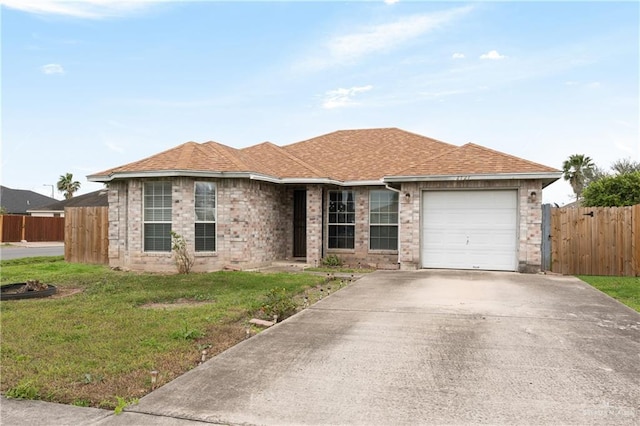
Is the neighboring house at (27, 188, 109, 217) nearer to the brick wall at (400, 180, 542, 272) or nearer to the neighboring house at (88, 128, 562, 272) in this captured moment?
the neighboring house at (88, 128, 562, 272)

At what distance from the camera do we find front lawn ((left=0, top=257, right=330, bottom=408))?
4.42m

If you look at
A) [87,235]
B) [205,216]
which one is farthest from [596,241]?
[87,235]

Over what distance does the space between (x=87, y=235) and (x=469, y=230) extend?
13903 millimetres

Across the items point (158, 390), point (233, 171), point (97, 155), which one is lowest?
point (158, 390)

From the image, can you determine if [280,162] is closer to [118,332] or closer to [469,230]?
[469,230]

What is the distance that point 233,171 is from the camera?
13.6 meters

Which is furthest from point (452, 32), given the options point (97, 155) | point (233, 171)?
point (97, 155)

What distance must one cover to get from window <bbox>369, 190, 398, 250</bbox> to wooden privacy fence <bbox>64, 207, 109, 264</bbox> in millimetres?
9818

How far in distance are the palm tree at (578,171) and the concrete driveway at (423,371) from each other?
43.4 m

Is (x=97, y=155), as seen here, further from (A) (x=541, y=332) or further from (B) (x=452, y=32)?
(A) (x=541, y=332)

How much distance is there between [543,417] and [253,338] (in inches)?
144

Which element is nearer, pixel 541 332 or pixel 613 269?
pixel 541 332

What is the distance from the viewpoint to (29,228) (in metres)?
34.2

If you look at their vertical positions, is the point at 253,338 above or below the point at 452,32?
below
